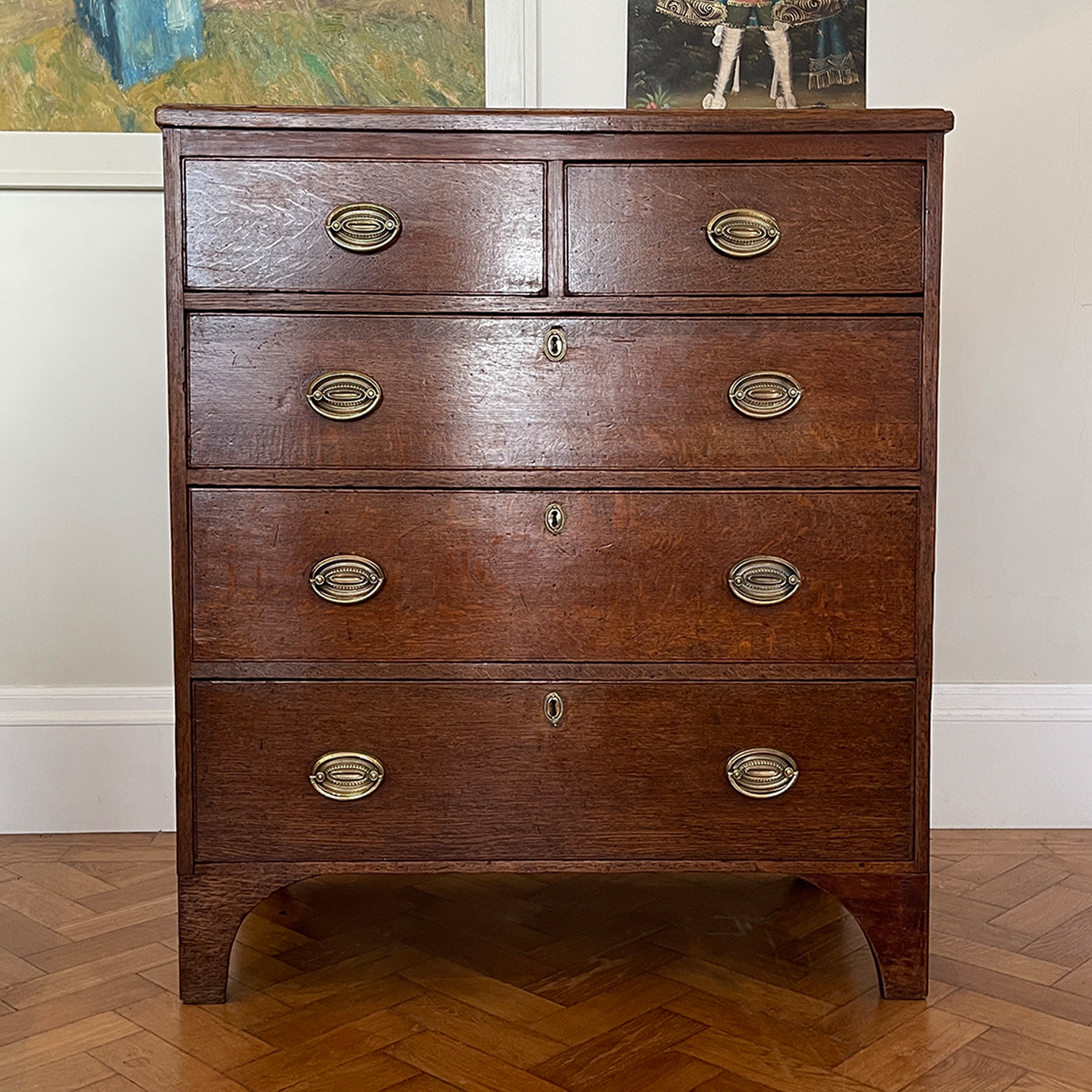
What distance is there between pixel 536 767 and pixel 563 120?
0.84 meters

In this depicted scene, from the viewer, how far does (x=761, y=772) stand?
1.66 meters

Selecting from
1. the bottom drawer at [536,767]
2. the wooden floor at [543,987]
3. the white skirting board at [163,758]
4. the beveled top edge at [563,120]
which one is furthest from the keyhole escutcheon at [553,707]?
the white skirting board at [163,758]

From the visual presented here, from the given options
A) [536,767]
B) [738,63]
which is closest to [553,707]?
[536,767]

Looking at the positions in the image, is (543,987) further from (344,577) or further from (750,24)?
(750,24)

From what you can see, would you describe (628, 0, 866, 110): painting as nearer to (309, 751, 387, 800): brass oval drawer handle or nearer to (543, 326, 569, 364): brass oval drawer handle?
(543, 326, 569, 364): brass oval drawer handle

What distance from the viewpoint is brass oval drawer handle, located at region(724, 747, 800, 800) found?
166 cm

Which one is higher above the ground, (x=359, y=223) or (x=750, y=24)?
(x=750, y=24)

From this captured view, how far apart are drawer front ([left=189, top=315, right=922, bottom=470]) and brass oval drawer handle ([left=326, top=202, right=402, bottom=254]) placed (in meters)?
0.10

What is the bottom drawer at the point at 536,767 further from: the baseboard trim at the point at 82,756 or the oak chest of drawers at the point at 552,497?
the baseboard trim at the point at 82,756

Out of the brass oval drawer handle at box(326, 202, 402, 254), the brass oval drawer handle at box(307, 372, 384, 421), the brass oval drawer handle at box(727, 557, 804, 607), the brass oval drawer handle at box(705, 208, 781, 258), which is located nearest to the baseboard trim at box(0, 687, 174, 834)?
the brass oval drawer handle at box(307, 372, 384, 421)

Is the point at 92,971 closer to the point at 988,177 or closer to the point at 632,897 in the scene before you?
the point at 632,897

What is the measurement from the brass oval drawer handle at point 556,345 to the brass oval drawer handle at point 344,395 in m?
0.22

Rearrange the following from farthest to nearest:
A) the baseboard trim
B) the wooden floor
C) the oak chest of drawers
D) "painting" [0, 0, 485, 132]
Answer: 1. the baseboard trim
2. "painting" [0, 0, 485, 132]
3. the oak chest of drawers
4. the wooden floor

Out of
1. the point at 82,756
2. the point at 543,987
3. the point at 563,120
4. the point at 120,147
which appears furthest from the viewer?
the point at 82,756
